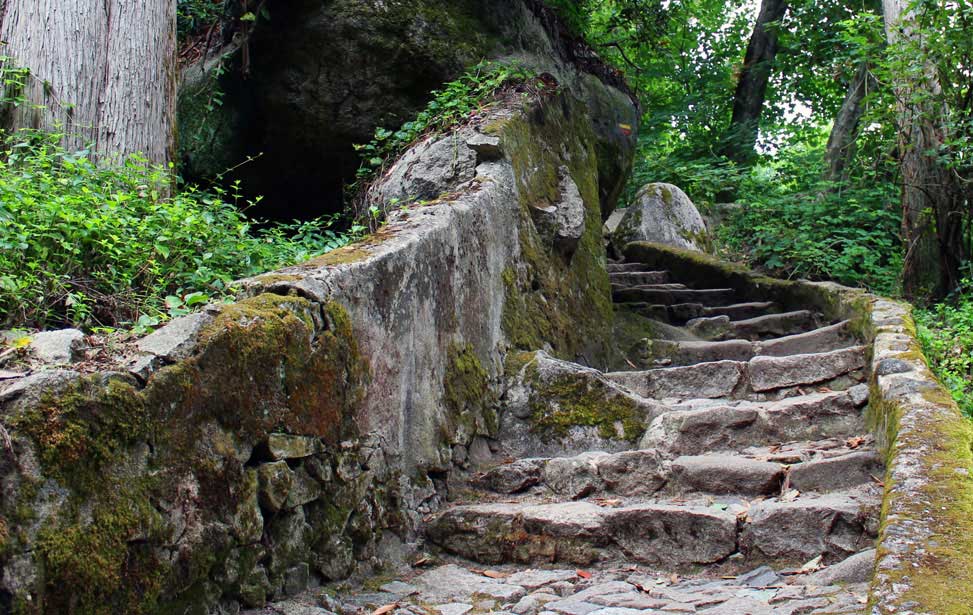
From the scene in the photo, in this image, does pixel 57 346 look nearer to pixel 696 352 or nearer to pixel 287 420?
pixel 287 420

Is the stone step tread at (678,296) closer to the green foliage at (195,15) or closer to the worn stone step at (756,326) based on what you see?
the worn stone step at (756,326)

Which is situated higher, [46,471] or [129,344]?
[129,344]

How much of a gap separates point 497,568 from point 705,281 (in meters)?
5.95

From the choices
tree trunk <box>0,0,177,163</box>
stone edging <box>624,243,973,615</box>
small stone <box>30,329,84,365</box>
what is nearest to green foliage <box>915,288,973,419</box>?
stone edging <box>624,243,973,615</box>

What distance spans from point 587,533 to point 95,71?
12.8ft

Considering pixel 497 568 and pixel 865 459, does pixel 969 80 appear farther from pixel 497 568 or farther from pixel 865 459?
pixel 497 568

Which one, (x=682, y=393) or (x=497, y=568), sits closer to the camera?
(x=497, y=568)

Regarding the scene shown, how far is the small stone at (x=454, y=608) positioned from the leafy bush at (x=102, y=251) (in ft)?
4.32

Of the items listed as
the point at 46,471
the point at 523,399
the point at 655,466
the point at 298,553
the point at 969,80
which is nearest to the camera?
the point at 46,471

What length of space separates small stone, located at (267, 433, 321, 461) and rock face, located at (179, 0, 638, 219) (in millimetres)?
3862

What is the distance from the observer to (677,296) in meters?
7.98

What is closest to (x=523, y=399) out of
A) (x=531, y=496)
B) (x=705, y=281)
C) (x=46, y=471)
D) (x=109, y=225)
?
(x=531, y=496)

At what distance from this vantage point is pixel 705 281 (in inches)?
339

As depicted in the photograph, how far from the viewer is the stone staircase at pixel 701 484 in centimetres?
301
